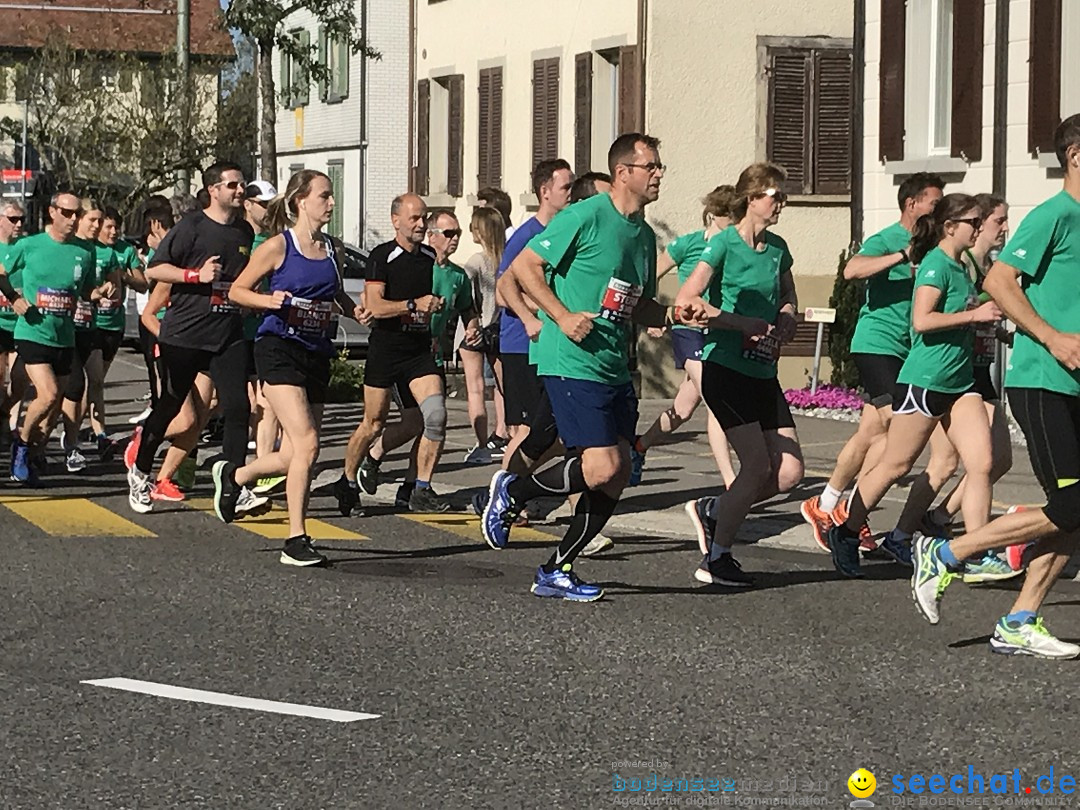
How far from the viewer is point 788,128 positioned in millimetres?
26703

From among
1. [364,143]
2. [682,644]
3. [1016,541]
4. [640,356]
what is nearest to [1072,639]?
[1016,541]

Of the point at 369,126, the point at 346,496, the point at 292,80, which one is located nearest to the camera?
the point at 346,496

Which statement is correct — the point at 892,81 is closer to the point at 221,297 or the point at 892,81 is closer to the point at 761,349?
the point at 221,297

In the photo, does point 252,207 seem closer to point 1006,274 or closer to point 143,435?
point 143,435

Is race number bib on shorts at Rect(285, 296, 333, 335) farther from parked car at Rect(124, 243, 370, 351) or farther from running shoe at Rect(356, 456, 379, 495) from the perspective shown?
parked car at Rect(124, 243, 370, 351)

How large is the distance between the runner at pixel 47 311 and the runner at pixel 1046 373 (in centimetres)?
809

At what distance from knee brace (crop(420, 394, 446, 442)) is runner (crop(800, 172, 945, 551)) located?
100.0 inches

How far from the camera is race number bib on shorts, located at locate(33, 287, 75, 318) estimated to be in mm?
15383

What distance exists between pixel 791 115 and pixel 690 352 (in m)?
12.9

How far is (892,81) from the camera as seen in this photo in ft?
74.1

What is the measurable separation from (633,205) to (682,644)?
6.86 ft

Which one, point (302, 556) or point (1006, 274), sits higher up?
point (1006, 274)

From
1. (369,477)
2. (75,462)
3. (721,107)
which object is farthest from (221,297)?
(721,107)

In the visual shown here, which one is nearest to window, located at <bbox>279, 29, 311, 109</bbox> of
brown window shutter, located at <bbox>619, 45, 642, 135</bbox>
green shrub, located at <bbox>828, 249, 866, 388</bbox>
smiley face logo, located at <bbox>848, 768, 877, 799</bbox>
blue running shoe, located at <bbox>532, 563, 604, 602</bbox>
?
brown window shutter, located at <bbox>619, 45, 642, 135</bbox>
